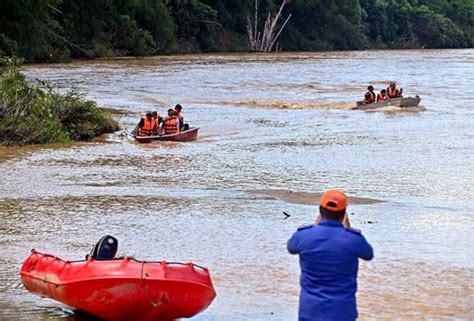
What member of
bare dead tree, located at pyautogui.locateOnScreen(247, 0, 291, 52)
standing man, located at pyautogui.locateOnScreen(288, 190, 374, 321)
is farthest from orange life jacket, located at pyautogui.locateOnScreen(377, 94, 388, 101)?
bare dead tree, located at pyautogui.locateOnScreen(247, 0, 291, 52)

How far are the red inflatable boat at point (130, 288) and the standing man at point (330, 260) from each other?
8.24 ft

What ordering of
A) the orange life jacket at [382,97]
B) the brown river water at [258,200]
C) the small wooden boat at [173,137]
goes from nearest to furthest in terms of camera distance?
the brown river water at [258,200] → the small wooden boat at [173,137] → the orange life jacket at [382,97]

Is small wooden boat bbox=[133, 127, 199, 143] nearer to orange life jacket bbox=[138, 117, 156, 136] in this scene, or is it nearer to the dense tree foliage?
orange life jacket bbox=[138, 117, 156, 136]

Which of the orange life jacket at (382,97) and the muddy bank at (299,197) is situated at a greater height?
the muddy bank at (299,197)

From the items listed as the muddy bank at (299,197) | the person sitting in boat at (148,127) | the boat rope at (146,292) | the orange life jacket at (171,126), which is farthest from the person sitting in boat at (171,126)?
the boat rope at (146,292)

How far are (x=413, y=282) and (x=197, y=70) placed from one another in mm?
46560

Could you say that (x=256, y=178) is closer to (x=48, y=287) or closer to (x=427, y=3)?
(x=48, y=287)

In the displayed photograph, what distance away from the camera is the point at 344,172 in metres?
20.9

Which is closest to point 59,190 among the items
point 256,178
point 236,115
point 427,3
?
point 256,178

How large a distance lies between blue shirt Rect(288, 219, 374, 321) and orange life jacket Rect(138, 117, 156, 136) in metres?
19.5

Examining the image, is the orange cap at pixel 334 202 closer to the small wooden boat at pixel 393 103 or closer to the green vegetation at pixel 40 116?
the green vegetation at pixel 40 116

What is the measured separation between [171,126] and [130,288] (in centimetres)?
1749

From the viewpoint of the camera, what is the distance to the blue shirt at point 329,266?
637 cm

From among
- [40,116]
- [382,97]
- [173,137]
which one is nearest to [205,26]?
[382,97]
